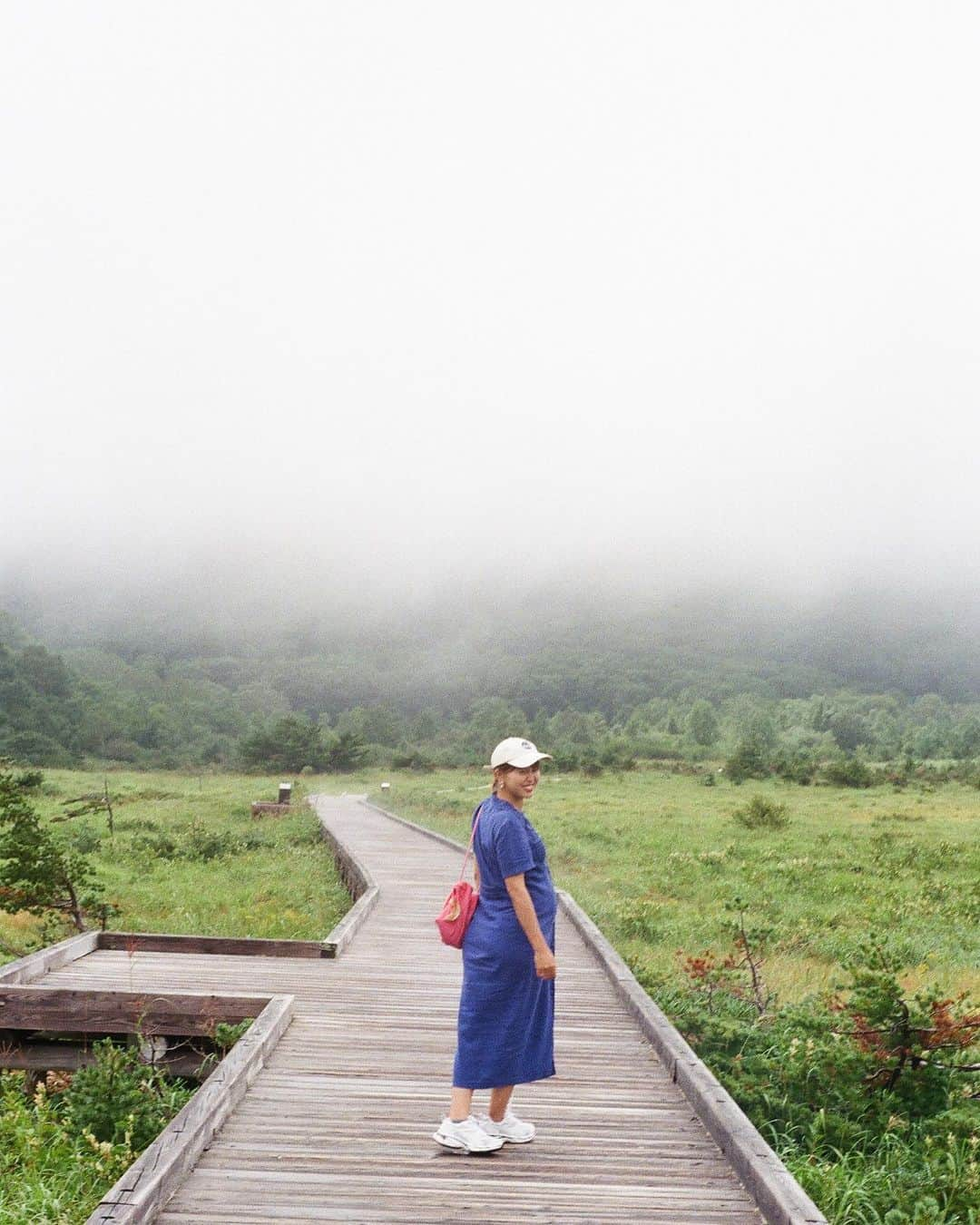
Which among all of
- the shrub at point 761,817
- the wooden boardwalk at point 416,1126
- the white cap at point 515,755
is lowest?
the shrub at point 761,817

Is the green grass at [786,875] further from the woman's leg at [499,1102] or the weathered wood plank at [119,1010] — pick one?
the woman's leg at [499,1102]

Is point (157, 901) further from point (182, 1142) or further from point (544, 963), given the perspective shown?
point (544, 963)

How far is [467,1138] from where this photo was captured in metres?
4.68

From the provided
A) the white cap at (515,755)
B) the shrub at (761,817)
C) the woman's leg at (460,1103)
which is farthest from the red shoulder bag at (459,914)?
the shrub at (761,817)

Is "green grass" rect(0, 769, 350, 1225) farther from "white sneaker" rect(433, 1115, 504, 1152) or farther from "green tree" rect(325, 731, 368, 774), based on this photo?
"green tree" rect(325, 731, 368, 774)

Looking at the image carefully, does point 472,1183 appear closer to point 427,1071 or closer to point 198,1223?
point 198,1223

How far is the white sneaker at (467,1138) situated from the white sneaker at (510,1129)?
0.04m

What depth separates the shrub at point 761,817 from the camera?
91.6 feet

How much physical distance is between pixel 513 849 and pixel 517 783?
0.99 feet

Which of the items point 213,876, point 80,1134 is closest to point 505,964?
point 80,1134

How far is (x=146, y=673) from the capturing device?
18862 centimetres

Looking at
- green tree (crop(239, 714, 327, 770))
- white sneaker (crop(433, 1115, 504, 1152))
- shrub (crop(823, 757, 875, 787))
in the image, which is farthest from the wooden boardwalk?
green tree (crop(239, 714, 327, 770))

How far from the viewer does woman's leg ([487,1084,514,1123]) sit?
15.4 feet

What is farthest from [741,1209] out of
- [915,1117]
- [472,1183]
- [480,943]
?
[915,1117]
